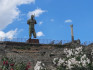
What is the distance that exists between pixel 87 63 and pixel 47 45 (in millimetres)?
11647

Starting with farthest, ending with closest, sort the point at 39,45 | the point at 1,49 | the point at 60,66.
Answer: the point at 39,45 < the point at 1,49 < the point at 60,66

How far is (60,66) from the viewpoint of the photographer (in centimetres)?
1316

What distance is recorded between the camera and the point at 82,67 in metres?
11.9

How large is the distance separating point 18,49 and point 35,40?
3635 millimetres

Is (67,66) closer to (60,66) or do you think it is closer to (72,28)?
(60,66)

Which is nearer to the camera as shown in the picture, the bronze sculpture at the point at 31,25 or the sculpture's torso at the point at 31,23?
the bronze sculpture at the point at 31,25

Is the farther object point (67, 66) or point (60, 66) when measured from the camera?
point (60, 66)

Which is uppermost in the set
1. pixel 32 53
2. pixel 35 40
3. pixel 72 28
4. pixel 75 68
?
pixel 72 28

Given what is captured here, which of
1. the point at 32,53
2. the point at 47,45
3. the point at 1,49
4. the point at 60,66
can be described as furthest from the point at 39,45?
the point at 60,66

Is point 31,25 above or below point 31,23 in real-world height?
below

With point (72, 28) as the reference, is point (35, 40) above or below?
below

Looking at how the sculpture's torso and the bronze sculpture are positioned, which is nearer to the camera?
the bronze sculpture

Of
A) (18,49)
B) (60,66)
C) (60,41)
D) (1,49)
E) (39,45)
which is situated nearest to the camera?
(60,66)

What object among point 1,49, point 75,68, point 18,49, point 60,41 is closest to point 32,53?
point 18,49
